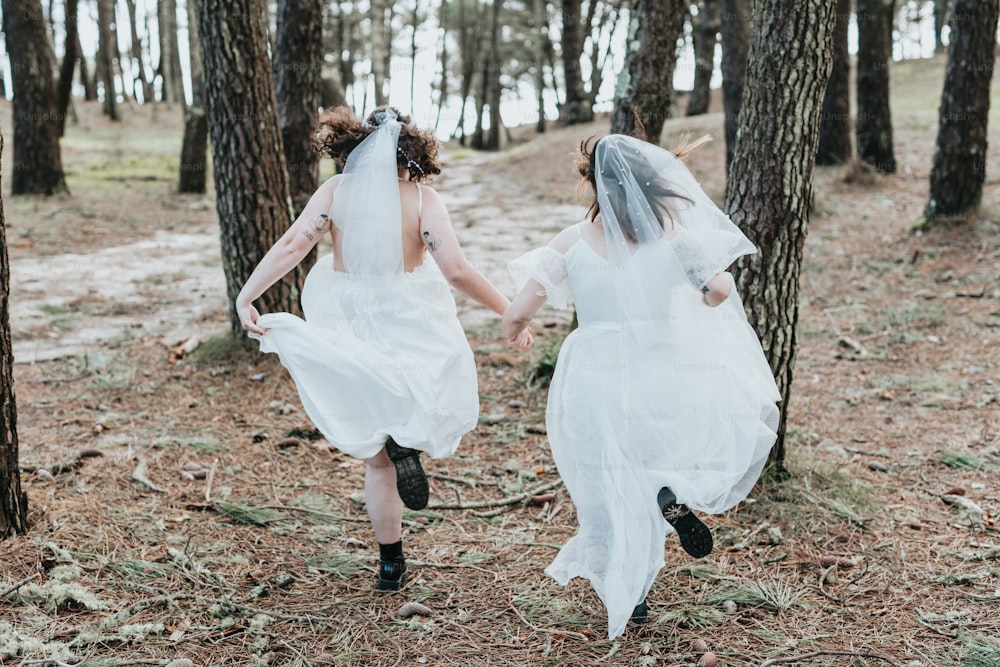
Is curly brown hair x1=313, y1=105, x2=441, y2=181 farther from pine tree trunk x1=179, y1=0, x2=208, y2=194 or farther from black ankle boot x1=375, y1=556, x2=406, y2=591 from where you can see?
pine tree trunk x1=179, y1=0, x2=208, y2=194

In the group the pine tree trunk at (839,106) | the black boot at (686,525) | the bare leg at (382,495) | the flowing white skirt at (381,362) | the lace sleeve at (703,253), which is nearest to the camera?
the black boot at (686,525)

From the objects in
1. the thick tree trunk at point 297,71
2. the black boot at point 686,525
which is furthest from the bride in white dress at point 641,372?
the thick tree trunk at point 297,71

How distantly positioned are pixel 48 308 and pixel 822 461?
7388mm

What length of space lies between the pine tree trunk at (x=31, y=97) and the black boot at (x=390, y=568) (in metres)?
11.6

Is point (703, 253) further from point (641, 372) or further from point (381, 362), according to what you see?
Answer: point (381, 362)

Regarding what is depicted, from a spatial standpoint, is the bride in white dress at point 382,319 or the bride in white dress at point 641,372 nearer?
the bride in white dress at point 641,372

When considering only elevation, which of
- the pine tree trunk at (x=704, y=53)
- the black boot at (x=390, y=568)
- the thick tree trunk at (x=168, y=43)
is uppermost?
the thick tree trunk at (x=168, y=43)

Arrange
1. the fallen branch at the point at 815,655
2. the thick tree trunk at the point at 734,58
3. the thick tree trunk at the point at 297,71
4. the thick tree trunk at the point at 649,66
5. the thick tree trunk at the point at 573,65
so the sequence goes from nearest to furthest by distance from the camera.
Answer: the fallen branch at the point at 815,655 < the thick tree trunk at the point at 649,66 < the thick tree trunk at the point at 297,71 < the thick tree trunk at the point at 734,58 < the thick tree trunk at the point at 573,65

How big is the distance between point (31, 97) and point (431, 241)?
1139cm

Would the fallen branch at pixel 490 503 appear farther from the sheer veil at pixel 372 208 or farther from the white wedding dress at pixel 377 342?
the sheer veil at pixel 372 208

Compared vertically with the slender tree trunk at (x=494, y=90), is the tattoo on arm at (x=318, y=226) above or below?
below

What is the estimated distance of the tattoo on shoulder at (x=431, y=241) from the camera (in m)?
3.85

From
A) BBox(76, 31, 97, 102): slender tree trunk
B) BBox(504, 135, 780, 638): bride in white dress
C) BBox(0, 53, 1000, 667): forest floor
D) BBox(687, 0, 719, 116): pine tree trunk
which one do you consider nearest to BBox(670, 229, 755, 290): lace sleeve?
BBox(504, 135, 780, 638): bride in white dress

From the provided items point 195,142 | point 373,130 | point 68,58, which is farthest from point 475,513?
point 68,58
